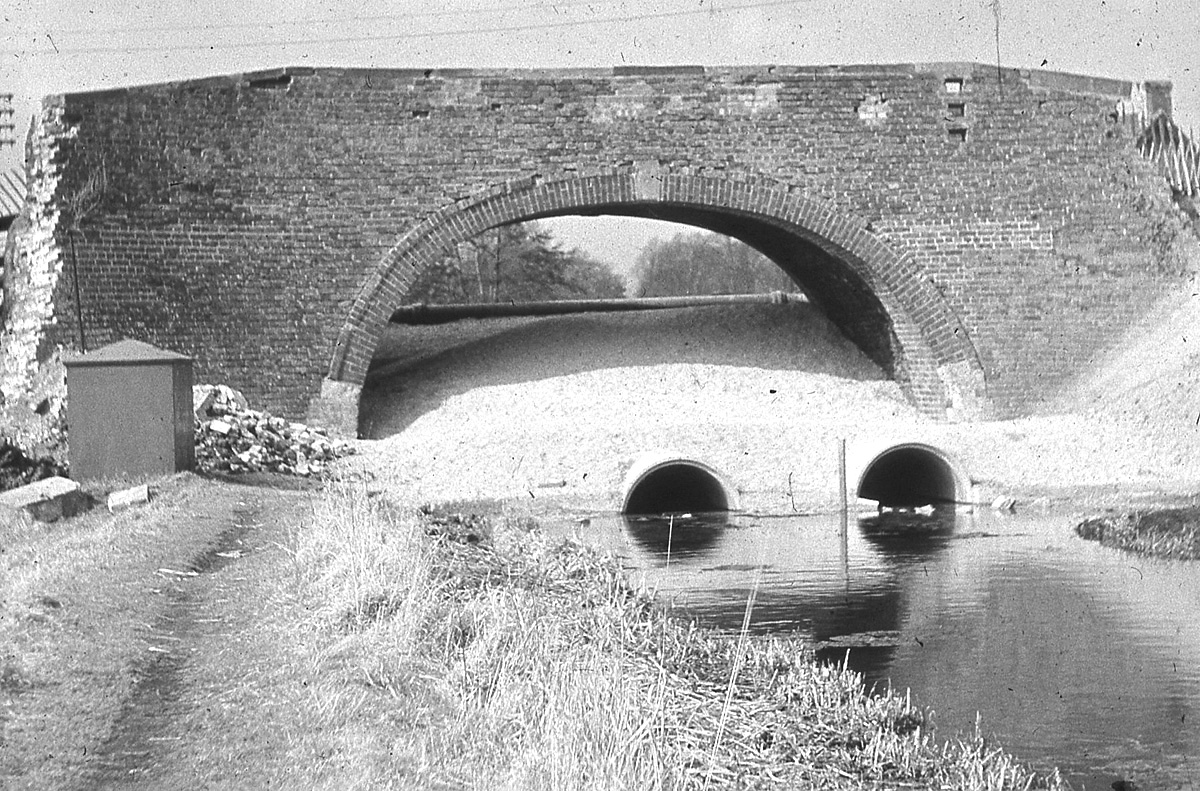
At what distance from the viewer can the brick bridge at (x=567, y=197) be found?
1992cm

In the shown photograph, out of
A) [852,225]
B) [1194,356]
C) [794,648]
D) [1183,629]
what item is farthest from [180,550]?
[1194,356]

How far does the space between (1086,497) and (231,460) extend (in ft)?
31.6

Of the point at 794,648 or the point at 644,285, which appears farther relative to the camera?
the point at 644,285

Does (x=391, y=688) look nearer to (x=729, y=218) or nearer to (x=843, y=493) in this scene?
(x=843, y=493)

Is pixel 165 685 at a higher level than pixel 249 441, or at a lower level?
lower

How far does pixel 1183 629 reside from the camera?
10.0 m

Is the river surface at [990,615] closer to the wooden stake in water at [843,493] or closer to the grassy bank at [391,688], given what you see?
the wooden stake in water at [843,493]

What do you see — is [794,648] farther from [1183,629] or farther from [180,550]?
[180,550]

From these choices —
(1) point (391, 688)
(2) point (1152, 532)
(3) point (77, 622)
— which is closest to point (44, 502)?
(3) point (77, 622)

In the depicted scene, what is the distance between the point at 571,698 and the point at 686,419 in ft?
48.9

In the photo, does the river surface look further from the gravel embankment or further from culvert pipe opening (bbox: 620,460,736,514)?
the gravel embankment

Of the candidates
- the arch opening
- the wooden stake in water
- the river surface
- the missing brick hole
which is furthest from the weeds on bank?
the arch opening

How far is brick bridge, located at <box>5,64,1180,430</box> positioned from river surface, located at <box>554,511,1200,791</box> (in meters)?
5.72

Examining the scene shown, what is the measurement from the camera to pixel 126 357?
540 inches
